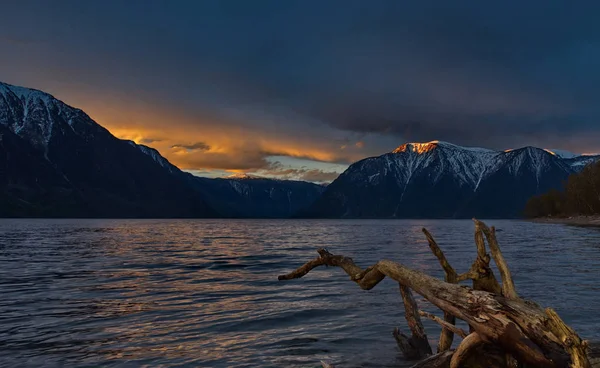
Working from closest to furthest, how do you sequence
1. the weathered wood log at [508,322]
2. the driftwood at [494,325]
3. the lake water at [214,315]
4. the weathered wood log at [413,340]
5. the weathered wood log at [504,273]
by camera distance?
the driftwood at [494,325]
the weathered wood log at [508,322]
the weathered wood log at [504,273]
the weathered wood log at [413,340]
the lake water at [214,315]

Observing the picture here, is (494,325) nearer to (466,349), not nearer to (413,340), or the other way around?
(466,349)

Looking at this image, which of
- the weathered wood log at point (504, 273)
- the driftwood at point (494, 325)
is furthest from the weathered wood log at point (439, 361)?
the weathered wood log at point (504, 273)

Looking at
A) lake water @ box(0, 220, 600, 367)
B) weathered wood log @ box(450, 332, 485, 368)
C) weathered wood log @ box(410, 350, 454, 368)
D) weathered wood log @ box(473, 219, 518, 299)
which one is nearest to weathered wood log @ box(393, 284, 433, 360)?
lake water @ box(0, 220, 600, 367)

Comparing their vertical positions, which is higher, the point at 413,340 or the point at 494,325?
the point at 494,325

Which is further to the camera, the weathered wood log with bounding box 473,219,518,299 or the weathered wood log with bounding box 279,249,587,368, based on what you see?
the weathered wood log with bounding box 473,219,518,299

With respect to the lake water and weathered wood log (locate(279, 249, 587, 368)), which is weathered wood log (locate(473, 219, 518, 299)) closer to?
weathered wood log (locate(279, 249, 587, 368))

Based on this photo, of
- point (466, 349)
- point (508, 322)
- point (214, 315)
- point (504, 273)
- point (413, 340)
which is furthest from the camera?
point (214, 315)

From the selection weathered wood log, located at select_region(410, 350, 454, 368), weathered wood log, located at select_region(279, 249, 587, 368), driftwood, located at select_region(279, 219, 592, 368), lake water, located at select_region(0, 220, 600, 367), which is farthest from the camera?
lake water, located at select_region(0, 220, 600, 367)

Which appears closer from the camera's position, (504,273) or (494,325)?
(494,325)

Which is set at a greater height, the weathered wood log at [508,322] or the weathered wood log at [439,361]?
the weathered wood log at [508,322]

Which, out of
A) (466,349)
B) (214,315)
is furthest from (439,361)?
(214,315)

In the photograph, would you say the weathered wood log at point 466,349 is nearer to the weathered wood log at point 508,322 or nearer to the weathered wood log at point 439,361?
the weathered wood log at point 508,322

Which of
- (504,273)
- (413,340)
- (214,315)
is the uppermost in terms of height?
(504,273)

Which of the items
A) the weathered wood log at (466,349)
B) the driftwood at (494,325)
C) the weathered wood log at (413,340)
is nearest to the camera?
the driftwood at (494,325)
